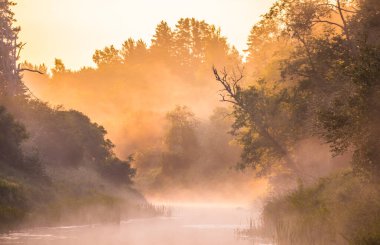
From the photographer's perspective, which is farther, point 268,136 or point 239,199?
point 239,199

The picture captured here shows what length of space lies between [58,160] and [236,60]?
9634 cm

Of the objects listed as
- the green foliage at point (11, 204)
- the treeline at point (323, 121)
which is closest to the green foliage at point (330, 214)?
the treeline at point (323, 121)

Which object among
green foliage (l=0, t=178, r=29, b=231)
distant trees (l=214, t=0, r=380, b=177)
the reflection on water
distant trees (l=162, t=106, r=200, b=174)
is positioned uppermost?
distant trees (l=162, t=106, r=200, b=174)

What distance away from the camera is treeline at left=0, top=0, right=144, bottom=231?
132 feet

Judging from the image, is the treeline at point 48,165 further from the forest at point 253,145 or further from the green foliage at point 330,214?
the green foliage at point 330,214

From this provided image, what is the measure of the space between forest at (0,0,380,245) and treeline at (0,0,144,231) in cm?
13

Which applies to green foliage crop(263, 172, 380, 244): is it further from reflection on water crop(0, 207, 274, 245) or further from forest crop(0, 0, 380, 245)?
reflection on water crop(0, 207, 274, 245)

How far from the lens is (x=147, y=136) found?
389 ft

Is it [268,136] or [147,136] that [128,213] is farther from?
[147,136]

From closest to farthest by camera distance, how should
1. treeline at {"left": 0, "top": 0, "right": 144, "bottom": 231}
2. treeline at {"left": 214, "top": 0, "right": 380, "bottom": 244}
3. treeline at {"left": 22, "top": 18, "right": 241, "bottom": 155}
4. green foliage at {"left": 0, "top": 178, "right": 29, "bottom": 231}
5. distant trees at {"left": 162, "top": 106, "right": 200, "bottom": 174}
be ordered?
treeline at {"left": 214, "top": 0, "right": 380, "bottom": 244}
green foliage at {"left": 0, "top": 178, "right": 29, "bottom": 231}
treeline at {"left": 0, "top": 0, "right": 144, "bottom": 231}
distant trees at {"left": 162, "top": 106, "right": 200, "bottom": 174}
treeline at {"left": 22, "top": 18, "right": 241, "bottom": 155}

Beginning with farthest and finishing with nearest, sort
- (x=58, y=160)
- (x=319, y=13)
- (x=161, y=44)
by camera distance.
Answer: (x=161, y=44), (x=58, y=160), (x=319, y=13)

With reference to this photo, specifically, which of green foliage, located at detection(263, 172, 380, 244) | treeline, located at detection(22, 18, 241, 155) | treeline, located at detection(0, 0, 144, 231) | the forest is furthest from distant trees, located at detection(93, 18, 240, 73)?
green foliage, located at detection(263, 172, 380, 244)

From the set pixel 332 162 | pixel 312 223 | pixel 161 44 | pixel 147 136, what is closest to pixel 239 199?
pixel 147 136

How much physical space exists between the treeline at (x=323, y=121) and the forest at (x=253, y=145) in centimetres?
8
